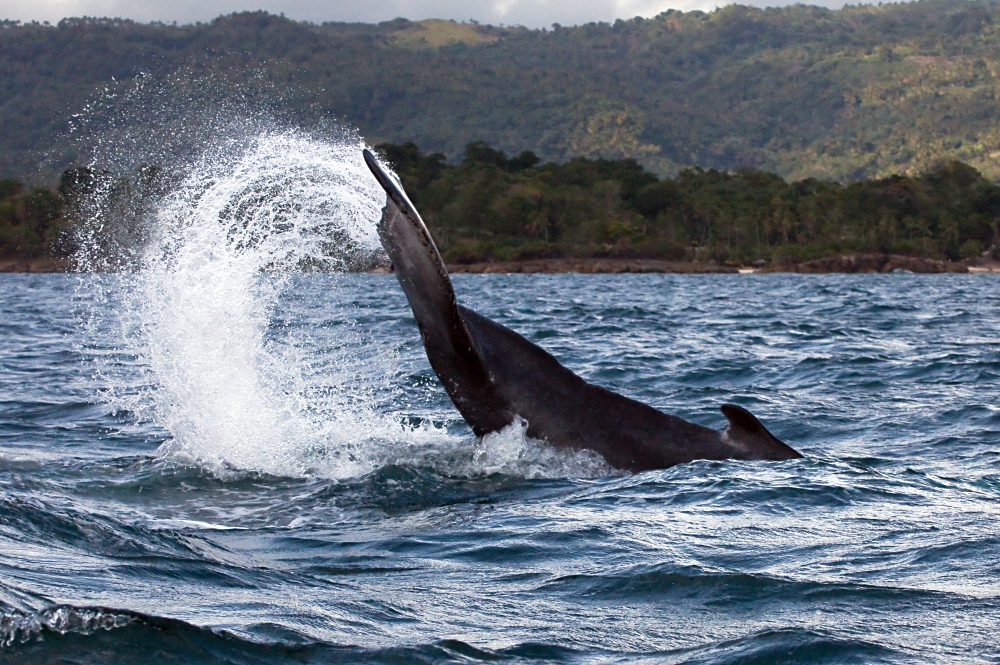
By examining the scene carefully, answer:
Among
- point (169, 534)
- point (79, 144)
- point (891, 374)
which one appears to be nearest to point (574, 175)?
point (79, 144)

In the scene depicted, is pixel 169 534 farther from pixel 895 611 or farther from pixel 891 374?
pixel 891 374

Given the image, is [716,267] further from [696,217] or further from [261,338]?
[261,338]

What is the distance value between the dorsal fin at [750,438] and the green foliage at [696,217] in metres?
90.8

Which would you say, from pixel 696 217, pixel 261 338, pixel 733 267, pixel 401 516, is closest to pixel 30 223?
pixel 733 267

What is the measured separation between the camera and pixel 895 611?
447cm

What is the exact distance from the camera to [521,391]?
617cm

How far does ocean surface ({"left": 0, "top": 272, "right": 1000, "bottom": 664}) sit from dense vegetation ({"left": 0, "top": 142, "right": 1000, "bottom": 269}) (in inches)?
3162

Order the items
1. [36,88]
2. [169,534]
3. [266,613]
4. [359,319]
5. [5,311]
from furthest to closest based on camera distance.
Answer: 1. [36,88]
2. [5,311]
3. [359,319]
4. [169,534]
5. [266,613]

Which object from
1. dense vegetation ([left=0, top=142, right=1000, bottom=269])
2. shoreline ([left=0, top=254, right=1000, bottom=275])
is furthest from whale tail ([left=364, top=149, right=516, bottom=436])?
shoreline ([left=0, top=254, right=1000, bottom=275])

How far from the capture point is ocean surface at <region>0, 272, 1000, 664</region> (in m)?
4.03

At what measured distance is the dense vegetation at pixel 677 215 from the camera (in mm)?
101250

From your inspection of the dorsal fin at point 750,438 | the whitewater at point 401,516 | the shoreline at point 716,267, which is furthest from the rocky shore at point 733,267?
the dorsal fin at point 750,438

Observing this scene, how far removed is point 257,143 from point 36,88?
181 m

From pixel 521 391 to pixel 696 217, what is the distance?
109140 millimetres
